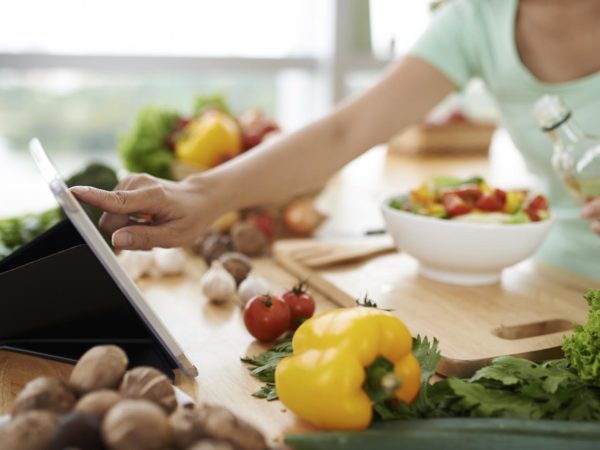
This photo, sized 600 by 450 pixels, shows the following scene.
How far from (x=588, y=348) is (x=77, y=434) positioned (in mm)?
628

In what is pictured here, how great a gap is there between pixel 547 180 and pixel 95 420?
129 centimetres

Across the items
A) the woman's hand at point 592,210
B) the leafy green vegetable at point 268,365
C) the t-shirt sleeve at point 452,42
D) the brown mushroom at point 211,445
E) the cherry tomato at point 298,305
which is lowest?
the leafy green vegetable at point 268,365

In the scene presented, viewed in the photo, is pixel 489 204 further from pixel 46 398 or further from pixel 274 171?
pixel 46 398

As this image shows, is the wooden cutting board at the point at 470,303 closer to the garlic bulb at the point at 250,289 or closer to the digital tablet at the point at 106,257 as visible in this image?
the garlic bulb at the point at 250,289

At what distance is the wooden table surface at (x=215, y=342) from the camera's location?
0.91 meters

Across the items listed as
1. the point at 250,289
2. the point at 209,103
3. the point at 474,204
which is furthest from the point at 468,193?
the point at 209,103

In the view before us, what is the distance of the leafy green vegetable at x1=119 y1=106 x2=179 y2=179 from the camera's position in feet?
6.10

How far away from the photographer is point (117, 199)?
3.30 ft

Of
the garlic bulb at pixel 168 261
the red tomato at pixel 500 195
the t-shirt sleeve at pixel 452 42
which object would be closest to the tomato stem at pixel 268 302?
the garlic bulb at pixel 168 261

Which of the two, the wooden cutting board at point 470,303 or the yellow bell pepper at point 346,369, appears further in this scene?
the wooden cutting board at point 470,303

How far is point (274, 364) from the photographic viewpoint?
989mm

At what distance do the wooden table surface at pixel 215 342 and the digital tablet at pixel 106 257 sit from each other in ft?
0.18

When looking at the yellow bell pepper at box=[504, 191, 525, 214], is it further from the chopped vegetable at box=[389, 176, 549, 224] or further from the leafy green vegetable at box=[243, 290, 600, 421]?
the leafy green vegetable at box=[243, 290, 600, 421]

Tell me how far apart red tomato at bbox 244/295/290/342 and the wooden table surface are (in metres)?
0.03
